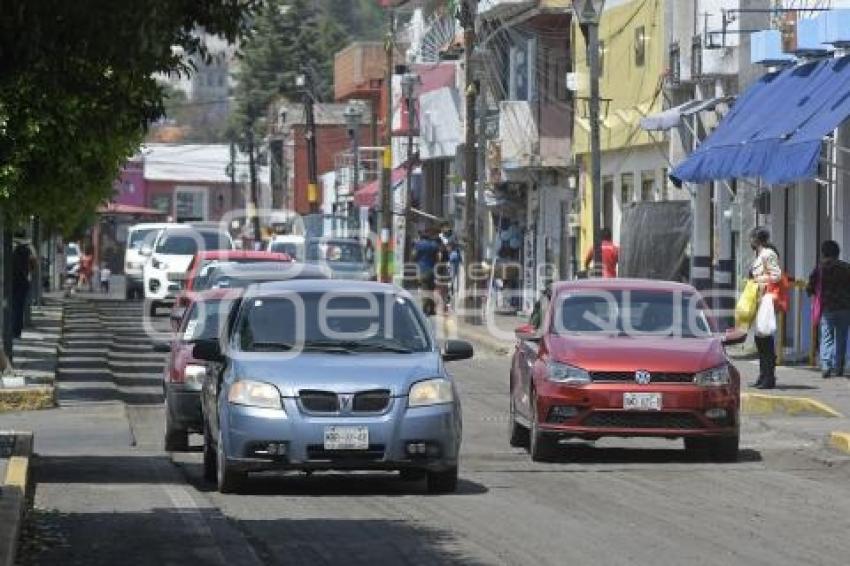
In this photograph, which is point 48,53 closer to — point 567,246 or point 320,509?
point 320,509

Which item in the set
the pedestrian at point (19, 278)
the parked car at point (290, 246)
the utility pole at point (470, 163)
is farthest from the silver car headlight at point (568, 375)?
the parked car at point (290, 246)

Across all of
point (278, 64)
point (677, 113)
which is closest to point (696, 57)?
point (677, 113)

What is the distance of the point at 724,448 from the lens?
20.7 metres

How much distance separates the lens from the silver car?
17.0m

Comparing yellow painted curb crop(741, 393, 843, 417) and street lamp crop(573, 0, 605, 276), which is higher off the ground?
street lamp crop(573, 0, 605, 276)

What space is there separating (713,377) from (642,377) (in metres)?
0.66

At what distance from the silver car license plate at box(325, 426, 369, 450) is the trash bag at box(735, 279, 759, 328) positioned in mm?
12175

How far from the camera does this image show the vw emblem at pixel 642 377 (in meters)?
20.3

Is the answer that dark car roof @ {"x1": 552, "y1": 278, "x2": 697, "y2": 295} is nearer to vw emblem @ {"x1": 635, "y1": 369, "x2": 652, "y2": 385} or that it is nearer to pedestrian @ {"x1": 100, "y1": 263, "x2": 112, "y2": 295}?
vw emblem @ {"x1": 635, "y1": 369, "x2": 652, "y2": 385}

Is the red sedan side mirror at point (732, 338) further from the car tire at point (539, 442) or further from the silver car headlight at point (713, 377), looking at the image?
the car tire at point (539, 442)

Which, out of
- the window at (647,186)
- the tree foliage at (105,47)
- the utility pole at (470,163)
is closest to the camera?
the tree foliage at (105,47)

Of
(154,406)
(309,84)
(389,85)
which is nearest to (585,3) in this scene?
(154,406)

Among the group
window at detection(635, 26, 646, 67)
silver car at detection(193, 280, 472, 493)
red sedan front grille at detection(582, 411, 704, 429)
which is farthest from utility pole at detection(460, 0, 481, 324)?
silver car at detection(193, 280, 472, 493)

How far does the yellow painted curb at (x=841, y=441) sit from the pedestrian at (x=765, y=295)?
544 centimetres
